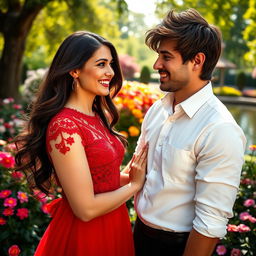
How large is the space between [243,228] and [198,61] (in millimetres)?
1373

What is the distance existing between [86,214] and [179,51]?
0.95 meters

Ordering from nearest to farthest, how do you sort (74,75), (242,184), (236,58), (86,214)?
(86,214) → (74,75) → (242,184) → (236,58)

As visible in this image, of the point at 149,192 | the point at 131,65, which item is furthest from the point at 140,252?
the point at 131,65

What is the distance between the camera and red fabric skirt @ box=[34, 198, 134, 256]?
2.11 metres

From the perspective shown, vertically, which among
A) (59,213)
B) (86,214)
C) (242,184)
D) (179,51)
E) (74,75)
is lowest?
(242,184)

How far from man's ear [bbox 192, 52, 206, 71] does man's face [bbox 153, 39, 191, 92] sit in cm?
3

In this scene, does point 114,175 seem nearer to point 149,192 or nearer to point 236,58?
point 149,192

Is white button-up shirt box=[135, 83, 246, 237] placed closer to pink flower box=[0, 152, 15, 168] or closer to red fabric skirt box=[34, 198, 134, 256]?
red fabric skirt box=[34, 198, 134, 256]

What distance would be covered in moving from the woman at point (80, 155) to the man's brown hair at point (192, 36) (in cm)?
37

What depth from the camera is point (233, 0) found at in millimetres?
9164

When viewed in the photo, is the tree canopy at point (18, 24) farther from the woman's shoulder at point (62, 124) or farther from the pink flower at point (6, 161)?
the woman's shoulder at point (62, 124)

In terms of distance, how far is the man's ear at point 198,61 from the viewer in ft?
6.48

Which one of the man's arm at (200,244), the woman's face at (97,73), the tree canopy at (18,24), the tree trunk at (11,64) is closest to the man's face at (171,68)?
the woman's face at (97,73)

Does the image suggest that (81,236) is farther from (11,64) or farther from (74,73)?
(11,64)
